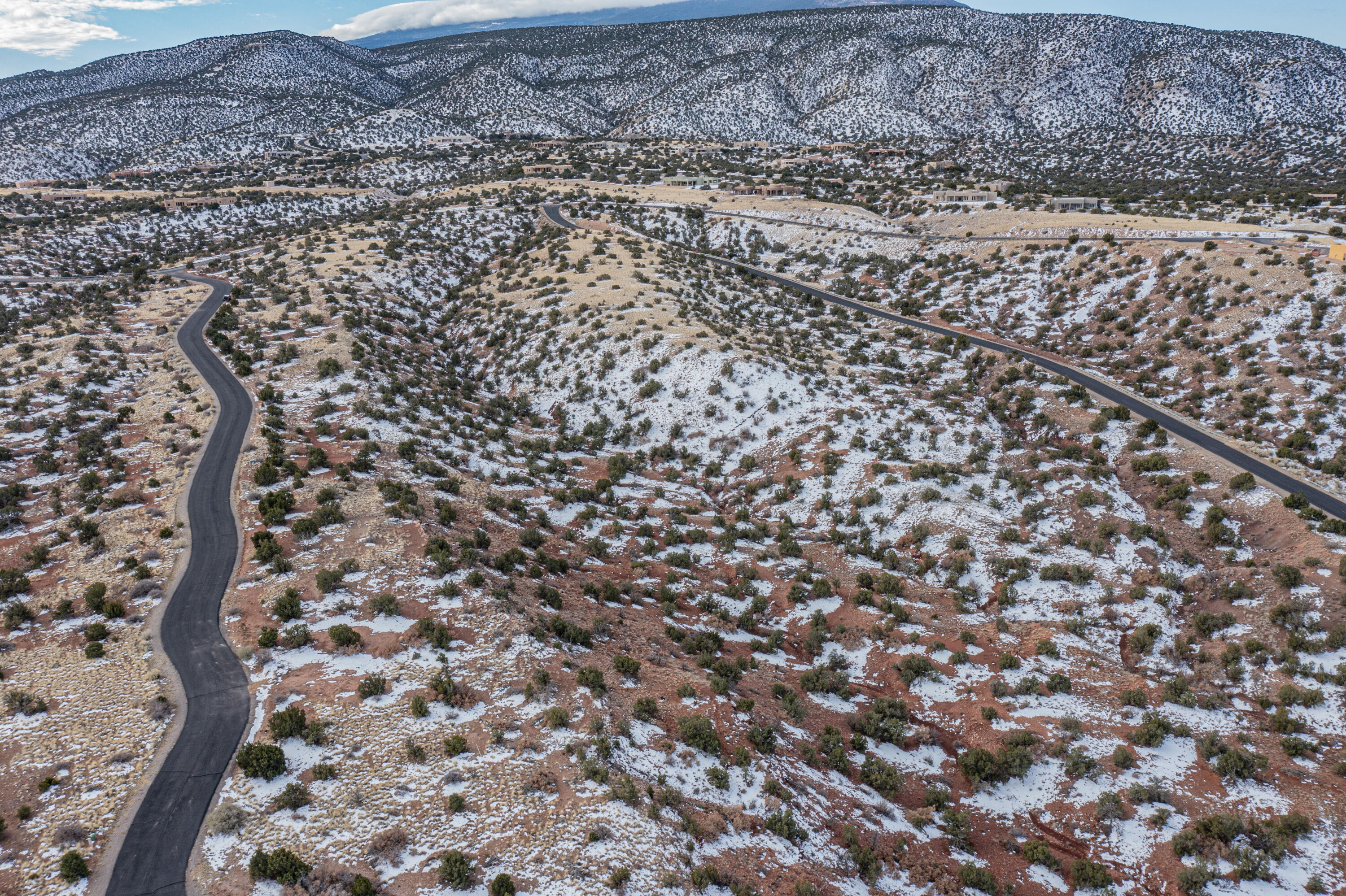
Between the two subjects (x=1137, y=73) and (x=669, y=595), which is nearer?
(x=669, y=595)

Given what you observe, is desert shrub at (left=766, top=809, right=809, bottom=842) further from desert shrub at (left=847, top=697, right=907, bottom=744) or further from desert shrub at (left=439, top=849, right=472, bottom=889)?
desert shrub at (left=439, top=849, right=472, bottom=889)

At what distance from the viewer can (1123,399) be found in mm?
40281

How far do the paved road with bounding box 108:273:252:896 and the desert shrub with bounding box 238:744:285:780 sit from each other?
2.52 feet

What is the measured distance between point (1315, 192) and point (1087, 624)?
88.8 meters

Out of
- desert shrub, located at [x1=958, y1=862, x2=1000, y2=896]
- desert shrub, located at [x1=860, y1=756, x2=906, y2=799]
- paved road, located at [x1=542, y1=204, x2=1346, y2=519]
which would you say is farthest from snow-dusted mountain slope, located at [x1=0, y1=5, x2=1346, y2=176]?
desert shrub, located at [x1=958, y1=862, x2=1000, y2=896]

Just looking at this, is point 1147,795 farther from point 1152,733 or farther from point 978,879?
point 978,879

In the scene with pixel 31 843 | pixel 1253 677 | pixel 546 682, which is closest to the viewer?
pixel 31 843

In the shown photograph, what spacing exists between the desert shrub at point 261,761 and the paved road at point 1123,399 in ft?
141

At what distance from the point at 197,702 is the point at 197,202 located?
106 meters

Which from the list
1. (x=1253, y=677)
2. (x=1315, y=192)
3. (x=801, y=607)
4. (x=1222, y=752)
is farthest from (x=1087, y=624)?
(x=1315, y=192)

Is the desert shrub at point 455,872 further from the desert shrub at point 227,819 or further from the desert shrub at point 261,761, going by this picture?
the desert shrub at point 261,761

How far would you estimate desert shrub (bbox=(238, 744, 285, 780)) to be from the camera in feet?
46.7

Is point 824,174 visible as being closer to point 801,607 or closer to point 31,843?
point 801,607

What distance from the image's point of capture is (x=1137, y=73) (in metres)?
153
